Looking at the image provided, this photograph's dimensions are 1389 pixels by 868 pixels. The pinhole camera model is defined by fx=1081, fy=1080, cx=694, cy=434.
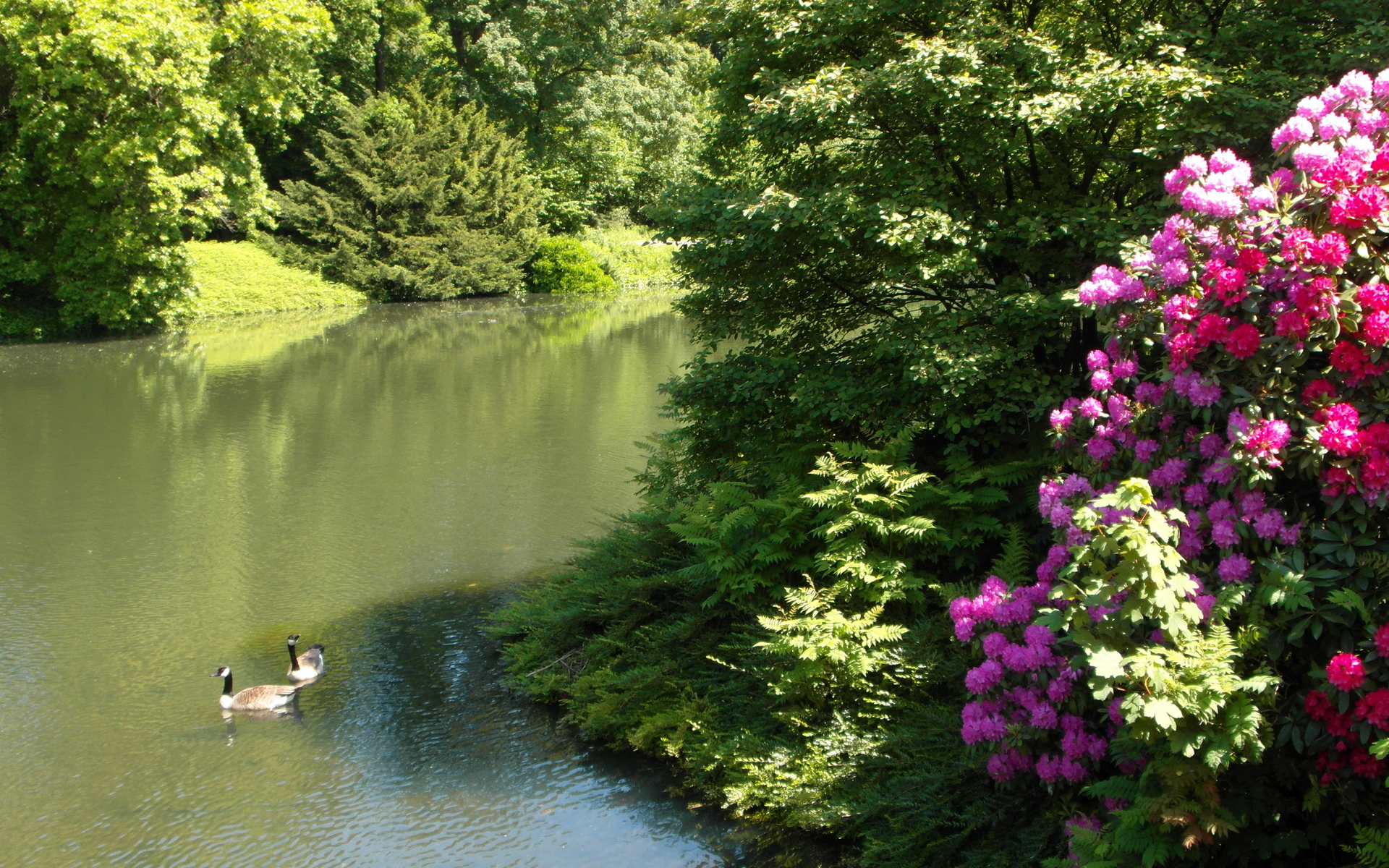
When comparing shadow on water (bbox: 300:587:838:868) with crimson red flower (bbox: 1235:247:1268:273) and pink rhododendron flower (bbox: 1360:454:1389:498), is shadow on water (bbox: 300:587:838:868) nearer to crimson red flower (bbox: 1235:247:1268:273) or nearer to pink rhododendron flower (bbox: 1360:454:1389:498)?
pink rhododendron flower (bbox: 1360:454:1389:498)

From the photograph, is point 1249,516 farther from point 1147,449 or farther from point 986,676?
point 986,676

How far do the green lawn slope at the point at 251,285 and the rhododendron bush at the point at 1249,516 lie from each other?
3255 centimetres

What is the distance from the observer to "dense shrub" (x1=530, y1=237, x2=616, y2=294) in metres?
41.4

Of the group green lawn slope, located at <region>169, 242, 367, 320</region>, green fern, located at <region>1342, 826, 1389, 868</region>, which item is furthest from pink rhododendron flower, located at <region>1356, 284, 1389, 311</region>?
green lawn slope, located at <region>169, 242, 367, 320</region>

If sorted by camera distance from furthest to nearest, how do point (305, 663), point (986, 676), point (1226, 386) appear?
1. point (305, 663)
2. point (986, 676)
3. point (1226, 386)

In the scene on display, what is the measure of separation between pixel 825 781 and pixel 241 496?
9899 millimetres

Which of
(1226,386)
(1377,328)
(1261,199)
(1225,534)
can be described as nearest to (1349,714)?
(1225,534)

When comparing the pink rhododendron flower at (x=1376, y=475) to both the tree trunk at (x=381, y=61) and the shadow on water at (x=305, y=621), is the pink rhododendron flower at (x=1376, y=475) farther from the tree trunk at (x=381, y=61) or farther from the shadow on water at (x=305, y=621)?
the tree trunk at (x=381, y=61)

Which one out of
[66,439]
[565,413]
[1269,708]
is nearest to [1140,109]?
[1269,708]

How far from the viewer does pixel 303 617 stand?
9.41 meters

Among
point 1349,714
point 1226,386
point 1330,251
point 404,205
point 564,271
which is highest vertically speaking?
point 1330,251

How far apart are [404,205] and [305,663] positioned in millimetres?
32231

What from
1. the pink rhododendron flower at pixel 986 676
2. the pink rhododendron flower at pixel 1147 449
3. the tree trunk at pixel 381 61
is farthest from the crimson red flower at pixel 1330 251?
the tree trunk at pixel 381 61

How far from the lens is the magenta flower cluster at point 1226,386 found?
3.71 m
